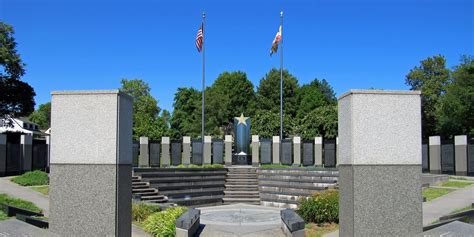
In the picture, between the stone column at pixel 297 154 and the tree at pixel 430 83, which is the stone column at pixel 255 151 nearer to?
the stone column at pixel 297 154

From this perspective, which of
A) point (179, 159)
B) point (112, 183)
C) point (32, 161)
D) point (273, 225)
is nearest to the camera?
point (112, 183)

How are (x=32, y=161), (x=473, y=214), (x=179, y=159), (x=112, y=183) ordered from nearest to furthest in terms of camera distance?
(x=112, y=183), (x=473, y=214), (x=32, y=161), (x=179, y=159)

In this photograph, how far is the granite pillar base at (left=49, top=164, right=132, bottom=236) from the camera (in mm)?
7992

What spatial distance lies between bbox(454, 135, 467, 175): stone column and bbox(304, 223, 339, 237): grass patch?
585 inches

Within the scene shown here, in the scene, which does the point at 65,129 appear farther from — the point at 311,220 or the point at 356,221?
the point at 311,220

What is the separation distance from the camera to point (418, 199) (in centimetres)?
810

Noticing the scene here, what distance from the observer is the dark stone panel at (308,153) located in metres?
33.0

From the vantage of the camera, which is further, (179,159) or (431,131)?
(431,131)

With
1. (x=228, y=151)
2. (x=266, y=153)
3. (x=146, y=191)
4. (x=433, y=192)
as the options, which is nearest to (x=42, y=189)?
(x=146, y=191)

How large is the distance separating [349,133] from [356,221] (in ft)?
5.01

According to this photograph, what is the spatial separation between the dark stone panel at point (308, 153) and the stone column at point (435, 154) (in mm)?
8390

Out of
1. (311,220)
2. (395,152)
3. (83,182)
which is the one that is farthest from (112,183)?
(311,220)

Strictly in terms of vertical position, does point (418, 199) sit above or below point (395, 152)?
below

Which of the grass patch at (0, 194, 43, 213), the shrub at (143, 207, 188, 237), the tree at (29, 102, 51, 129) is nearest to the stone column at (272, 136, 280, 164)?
the grass patch at (0, 194, 43, 213)
